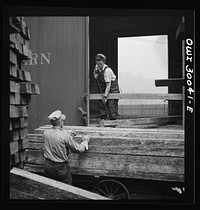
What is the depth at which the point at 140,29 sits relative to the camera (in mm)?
7340

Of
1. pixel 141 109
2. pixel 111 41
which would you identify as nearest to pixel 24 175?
pixel 141 109

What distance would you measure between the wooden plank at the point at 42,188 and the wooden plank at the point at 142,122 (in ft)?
5.47

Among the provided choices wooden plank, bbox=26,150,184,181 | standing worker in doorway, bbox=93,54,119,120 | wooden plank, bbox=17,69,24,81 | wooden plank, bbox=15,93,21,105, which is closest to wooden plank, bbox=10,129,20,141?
wooden plank, bbox=15,93,21,105

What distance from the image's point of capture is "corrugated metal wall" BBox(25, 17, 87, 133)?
18.3 ft

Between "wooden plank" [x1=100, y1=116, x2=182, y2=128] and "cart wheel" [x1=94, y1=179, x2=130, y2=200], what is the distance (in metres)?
1.38

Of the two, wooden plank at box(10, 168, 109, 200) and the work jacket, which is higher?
the work jacket

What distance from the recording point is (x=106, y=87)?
5.31 metres

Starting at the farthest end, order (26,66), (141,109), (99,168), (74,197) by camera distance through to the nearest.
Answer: (141,109) < (26,66) < (99,168) < (74,197)

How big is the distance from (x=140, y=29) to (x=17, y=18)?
3.92 metres

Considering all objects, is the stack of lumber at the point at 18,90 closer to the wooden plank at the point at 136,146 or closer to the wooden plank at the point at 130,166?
the wooden plank at the point at 130,166

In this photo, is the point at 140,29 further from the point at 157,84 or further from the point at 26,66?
the point at 26,66

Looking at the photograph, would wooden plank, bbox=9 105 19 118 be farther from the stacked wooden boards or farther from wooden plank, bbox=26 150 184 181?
wooden plank, bbox=26 150 184 181

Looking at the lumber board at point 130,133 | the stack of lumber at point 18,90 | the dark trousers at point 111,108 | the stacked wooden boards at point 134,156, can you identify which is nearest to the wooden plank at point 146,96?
the dark trousers at point 111,108

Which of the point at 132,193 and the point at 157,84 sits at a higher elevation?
the point at 157,84
